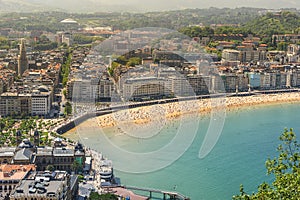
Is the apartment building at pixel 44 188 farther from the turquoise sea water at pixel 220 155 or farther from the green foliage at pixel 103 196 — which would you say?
the turquoise sea water at pixel 220 155

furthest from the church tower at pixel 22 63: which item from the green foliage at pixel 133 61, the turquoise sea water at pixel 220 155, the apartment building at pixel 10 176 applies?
the apartment building at pixel 10 176

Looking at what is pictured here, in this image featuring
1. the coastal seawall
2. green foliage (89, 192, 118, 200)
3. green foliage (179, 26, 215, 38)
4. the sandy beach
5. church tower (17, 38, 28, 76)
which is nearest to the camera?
green foliage (89, 192, 118, 200)

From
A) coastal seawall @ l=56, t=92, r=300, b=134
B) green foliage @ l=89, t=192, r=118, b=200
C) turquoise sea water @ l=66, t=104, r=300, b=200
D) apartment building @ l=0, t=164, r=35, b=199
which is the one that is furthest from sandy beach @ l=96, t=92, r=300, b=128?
green foliage @ l=89, t=192, r=118, b=200

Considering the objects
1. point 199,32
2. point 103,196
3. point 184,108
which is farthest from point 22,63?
point 103,196

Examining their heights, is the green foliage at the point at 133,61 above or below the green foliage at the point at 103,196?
above

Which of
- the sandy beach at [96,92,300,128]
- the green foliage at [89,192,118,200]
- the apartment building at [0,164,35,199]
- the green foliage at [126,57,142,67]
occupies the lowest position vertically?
the sandy beach at [96,92,300,128]

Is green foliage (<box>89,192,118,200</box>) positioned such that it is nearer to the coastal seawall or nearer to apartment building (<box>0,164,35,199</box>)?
apartment building (<box>0,164,35,199</box>)

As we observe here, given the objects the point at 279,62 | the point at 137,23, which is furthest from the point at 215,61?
the point at 137,23

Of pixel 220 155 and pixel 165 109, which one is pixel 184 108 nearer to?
pixel 165 109
